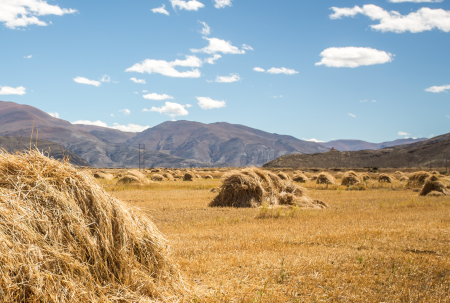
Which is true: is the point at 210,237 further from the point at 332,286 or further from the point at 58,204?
the point at 58,204

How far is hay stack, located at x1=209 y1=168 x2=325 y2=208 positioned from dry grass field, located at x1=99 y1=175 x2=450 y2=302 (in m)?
4.07

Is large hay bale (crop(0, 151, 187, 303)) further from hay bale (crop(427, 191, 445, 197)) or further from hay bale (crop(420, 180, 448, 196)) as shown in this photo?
hay bale (crop(420, 180, 448, 196))

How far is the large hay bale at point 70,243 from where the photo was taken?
13.0 ft

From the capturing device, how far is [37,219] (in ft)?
14.3

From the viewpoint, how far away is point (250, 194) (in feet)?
57.6

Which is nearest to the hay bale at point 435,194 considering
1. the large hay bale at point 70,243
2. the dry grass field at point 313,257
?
the dry grass field at point 313,257

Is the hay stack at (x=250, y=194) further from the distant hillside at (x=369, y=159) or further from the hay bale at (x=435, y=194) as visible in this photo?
the distant hillside at (x=369, y=159)

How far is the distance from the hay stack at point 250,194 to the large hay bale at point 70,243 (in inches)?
466

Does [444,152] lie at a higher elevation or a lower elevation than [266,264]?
higher

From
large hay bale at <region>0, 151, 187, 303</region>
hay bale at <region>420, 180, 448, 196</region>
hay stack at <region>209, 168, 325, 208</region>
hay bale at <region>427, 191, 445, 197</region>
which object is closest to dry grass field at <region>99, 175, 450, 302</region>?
large hay bale at <region>0, 151, 187, 303</region>

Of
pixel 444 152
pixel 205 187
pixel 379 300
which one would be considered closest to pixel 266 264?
pixel 379 300

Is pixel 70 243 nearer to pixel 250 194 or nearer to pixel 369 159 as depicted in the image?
pixel 250 194

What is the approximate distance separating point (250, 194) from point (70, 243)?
A: 13573mm

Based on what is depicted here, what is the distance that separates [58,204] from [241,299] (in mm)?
3002
